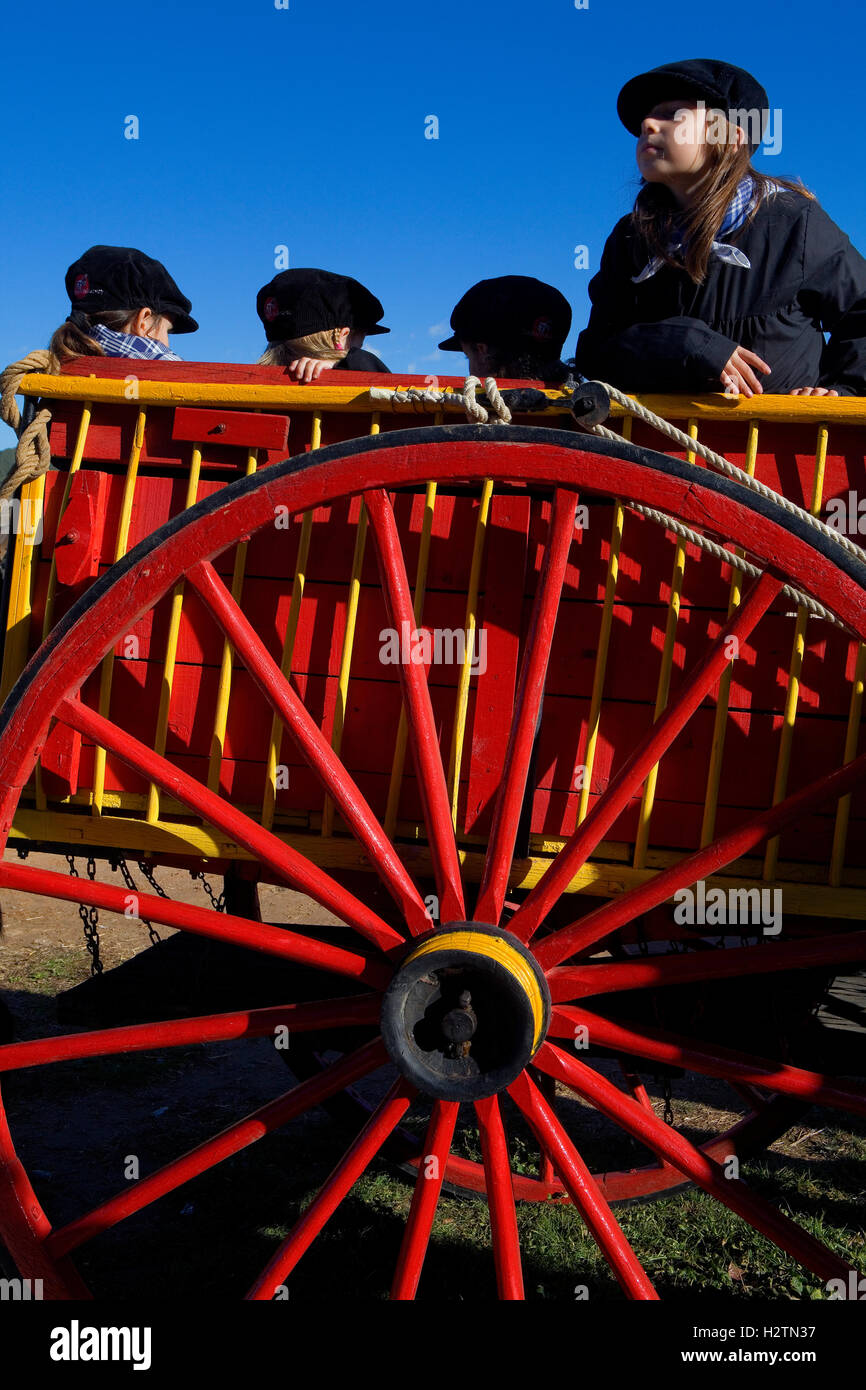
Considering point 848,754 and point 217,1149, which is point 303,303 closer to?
point 848,754

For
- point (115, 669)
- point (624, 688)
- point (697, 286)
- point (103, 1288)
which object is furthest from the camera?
point (103, 1288)

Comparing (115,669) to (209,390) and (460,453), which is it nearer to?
(209,390)

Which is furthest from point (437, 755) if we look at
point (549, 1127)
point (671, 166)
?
point (671, 166)

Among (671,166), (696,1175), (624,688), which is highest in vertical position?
(671,166)

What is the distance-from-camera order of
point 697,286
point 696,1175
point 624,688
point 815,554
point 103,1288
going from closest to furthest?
point 815,554
point 696,1175
point 624,688
point 697,286
point 103,1288

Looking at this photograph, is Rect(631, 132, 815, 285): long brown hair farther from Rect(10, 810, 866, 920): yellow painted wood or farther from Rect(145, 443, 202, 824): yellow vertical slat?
Rect(10, 810, 866, 920): yellow painted wood

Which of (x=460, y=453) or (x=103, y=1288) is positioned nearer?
(x=460, y=453)

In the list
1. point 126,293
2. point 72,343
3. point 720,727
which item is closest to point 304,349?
point 126,293

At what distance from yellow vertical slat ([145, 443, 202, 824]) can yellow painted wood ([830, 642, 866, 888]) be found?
1.29m

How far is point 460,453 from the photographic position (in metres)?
1.72

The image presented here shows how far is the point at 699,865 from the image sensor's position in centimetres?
171

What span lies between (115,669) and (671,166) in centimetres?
167

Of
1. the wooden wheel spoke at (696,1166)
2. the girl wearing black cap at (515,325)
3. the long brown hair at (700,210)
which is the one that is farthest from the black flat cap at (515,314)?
the wooden wheel spoke at (696,1166)

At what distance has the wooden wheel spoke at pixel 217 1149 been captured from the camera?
5.91 ft
